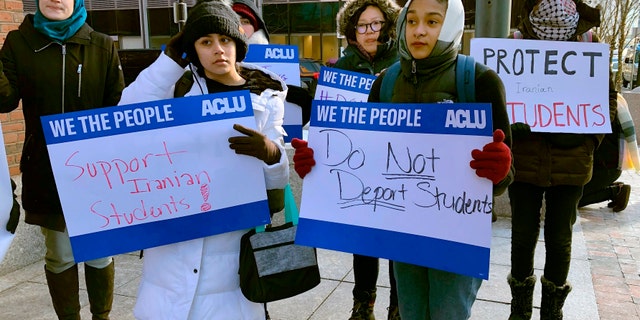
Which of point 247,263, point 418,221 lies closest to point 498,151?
point 418,221

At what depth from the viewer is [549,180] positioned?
3037 millimetres

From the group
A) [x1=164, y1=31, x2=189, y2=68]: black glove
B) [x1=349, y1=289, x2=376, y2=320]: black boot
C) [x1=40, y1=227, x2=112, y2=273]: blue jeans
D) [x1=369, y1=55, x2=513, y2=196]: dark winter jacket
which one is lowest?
[x1=349, y1=289, x2=376, y2=320]: black boot

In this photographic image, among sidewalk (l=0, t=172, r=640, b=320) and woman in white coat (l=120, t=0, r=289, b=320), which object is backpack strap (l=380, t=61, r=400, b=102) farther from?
sidewalk (l=0, t=172, r=640, b=320)

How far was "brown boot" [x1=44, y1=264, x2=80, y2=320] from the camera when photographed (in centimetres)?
309

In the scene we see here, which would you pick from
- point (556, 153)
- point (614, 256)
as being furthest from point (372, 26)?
point (614, 256)

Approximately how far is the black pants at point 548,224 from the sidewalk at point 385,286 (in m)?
0.54

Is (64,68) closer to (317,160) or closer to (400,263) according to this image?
(317,160)

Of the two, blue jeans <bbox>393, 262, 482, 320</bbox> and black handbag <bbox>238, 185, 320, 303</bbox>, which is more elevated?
black handbag <bbox>238, 185, 320, 303</bbox>

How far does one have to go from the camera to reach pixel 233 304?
231 centimetres

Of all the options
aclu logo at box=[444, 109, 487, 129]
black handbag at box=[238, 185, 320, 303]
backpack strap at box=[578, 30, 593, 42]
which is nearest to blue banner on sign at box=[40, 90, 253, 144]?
black handbag at box=[238, 185, 320, 303]

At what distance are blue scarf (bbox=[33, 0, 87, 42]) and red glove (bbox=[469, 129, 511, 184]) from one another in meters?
2.19

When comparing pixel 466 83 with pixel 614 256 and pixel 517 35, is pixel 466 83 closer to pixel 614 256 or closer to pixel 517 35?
pixel 517 35

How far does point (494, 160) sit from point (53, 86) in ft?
7.41

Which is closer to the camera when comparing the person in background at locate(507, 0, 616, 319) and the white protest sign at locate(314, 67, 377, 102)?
the person in background at locate(507, 0, 616, 319)
